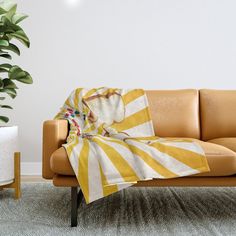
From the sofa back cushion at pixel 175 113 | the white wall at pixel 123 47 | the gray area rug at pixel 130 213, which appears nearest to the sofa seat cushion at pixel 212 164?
the gray area rug at pixel 130 213

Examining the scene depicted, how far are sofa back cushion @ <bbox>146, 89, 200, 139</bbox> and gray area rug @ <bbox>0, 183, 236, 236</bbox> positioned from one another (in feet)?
1.40

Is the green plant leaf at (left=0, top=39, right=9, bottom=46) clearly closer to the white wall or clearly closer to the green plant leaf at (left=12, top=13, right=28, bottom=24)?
the green plant leaf at (left=12, top=13, right=28, bottom=24)

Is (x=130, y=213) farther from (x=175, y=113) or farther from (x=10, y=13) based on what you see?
(x=10, y=13)

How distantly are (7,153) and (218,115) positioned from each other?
4.76ft

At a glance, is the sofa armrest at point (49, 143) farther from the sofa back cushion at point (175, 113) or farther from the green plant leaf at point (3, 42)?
the sofa back cushion at point (175, 113)

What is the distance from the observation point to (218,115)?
2.23m

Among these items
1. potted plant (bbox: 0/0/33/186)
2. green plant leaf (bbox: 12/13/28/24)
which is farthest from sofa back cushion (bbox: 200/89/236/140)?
green plant leaf (bbox: 12/13/28/24)

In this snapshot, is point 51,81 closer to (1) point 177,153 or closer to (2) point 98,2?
(2) point 98,2

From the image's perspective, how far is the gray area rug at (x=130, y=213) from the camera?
1.50m

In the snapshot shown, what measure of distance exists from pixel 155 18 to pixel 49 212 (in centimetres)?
197

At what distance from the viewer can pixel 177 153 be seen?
5.15ft

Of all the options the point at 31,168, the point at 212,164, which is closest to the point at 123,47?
the point at 31,168

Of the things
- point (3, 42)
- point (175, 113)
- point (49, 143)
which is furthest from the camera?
point (175, 113)

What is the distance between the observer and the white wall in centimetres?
292
